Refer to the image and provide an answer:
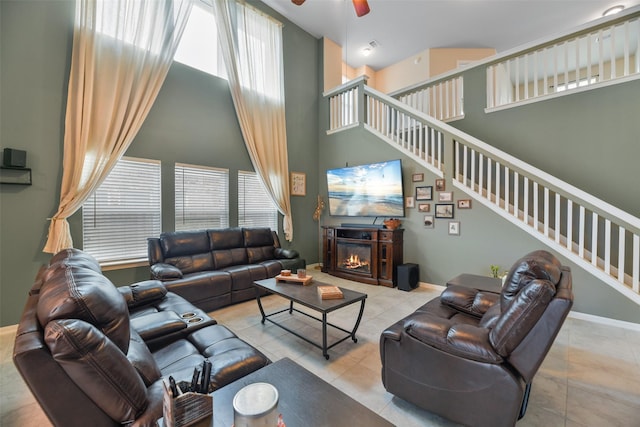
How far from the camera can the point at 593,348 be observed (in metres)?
2.57

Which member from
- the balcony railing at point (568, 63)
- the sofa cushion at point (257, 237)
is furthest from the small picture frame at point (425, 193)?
the sofa cushion at point (257, 237)

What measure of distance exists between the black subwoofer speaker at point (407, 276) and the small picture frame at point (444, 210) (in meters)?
0.97

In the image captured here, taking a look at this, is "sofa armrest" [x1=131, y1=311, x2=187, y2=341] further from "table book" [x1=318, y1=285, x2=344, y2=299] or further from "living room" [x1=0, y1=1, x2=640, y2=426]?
"living room" [x1=0, y1=1, x2=640, y2=426]

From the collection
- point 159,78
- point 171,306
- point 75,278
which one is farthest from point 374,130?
point 75,278

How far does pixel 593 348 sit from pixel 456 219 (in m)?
2.11

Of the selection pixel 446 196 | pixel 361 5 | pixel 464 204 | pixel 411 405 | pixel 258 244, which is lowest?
pixel 411 405

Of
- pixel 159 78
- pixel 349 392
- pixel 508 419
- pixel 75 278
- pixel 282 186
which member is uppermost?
pixel 159 78

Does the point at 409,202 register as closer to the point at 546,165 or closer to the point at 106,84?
the point at 546,165

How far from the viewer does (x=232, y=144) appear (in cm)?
496

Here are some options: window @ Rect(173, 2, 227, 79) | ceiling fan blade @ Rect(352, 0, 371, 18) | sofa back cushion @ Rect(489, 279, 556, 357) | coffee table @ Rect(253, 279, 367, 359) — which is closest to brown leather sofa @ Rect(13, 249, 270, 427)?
coffee table @ Rect(253, 279, 367, 359)

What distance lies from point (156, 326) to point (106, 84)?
11.2 ft

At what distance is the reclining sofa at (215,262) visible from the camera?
340cm

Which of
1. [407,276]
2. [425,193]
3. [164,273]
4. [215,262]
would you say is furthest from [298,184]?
[164,273]

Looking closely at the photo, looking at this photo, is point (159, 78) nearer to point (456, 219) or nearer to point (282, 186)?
point (282, 186)
